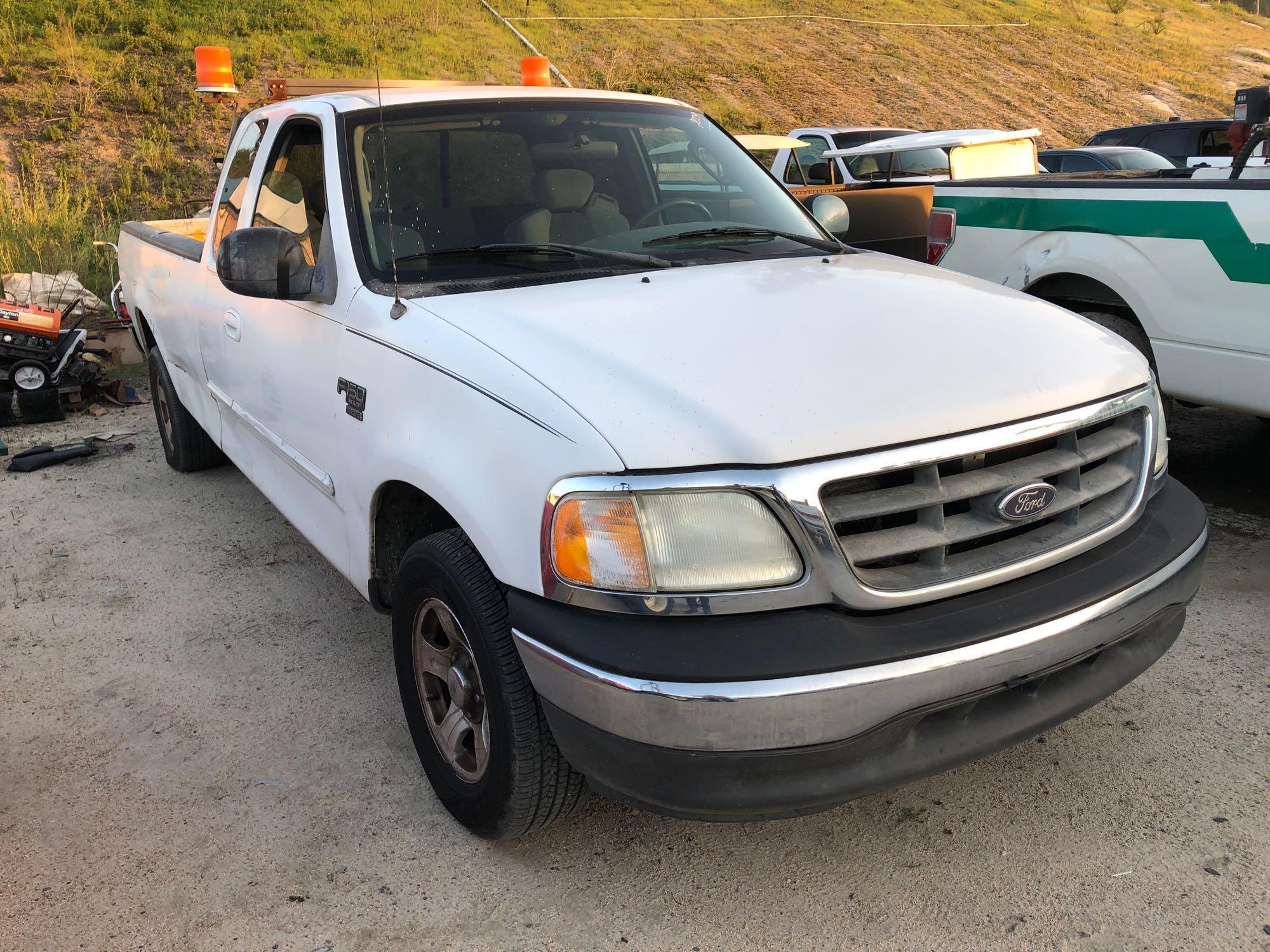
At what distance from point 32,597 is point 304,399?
186 centimetres

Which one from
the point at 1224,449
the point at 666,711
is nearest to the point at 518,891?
the point at 666,711

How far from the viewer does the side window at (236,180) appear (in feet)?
13.0

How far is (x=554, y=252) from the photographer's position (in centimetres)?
299

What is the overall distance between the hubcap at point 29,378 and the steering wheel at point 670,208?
516 cm

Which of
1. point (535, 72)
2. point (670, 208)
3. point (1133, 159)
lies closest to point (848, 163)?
point (1133, 159)

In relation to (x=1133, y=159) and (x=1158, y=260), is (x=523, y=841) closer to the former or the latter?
(x=1158, y=260)

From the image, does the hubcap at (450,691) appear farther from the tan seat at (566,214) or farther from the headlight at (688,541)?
the tan seat at (566,214)

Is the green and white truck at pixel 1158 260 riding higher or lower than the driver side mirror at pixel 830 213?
lower

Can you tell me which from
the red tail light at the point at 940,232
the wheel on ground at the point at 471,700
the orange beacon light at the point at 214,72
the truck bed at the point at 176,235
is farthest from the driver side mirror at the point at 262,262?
the orange beacon light at the point at 214,72

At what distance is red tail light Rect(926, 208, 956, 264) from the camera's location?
5.36 meters

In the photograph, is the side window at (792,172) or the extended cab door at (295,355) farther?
the side window at (792,172)

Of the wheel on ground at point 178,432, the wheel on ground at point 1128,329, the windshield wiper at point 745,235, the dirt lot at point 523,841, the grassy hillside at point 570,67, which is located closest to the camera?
the dirt lot at point 523,841

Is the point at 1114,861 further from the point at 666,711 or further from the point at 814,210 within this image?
the point at 814,210

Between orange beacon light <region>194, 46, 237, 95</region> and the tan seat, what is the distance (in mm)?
4910
